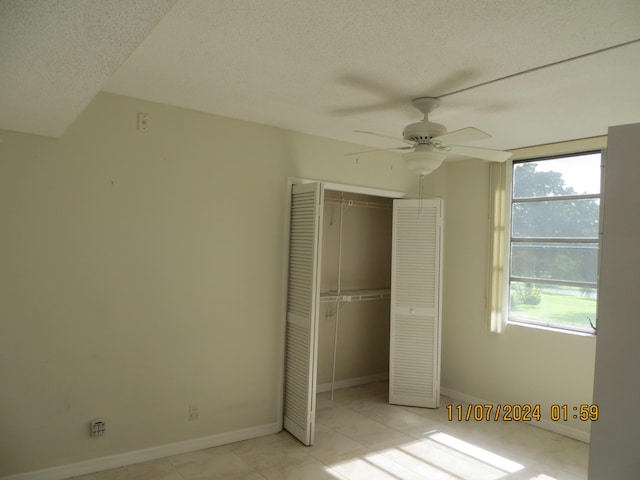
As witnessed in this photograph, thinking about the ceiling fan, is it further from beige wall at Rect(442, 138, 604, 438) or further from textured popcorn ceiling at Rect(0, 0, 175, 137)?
beige wall at Rect(442, 138, 604, 438)

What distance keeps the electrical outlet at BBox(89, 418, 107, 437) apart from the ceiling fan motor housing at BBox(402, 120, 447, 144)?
277 centimetres

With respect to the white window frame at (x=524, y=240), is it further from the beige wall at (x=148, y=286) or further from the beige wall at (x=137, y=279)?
the beige wall at (x=137, y=279)

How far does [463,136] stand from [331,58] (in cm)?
87

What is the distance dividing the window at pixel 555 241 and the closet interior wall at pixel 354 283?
143 centimetres

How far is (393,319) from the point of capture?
15.1 feet

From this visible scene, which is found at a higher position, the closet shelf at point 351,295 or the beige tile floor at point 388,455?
the closet shelf at point 351,295

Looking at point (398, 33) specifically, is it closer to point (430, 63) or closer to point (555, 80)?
point (430, 63)

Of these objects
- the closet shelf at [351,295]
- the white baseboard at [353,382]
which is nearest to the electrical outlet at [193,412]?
the closet shelf at [351,295]

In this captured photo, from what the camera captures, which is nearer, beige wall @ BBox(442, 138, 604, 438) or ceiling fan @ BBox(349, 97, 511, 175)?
ceiling fan @ BBox(349, 97, 511, 175)

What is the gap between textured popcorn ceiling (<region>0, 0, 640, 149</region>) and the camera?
5.22ft

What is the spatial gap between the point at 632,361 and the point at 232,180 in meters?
2.84

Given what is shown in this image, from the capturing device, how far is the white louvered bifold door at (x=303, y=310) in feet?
11.7

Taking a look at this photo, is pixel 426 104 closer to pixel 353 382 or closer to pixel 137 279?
pixel 137 279

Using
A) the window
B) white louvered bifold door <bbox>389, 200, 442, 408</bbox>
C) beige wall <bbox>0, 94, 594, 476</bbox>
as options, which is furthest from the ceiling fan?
white louvered bifold door <bbox>389, 200, 442, 408</bbox>
